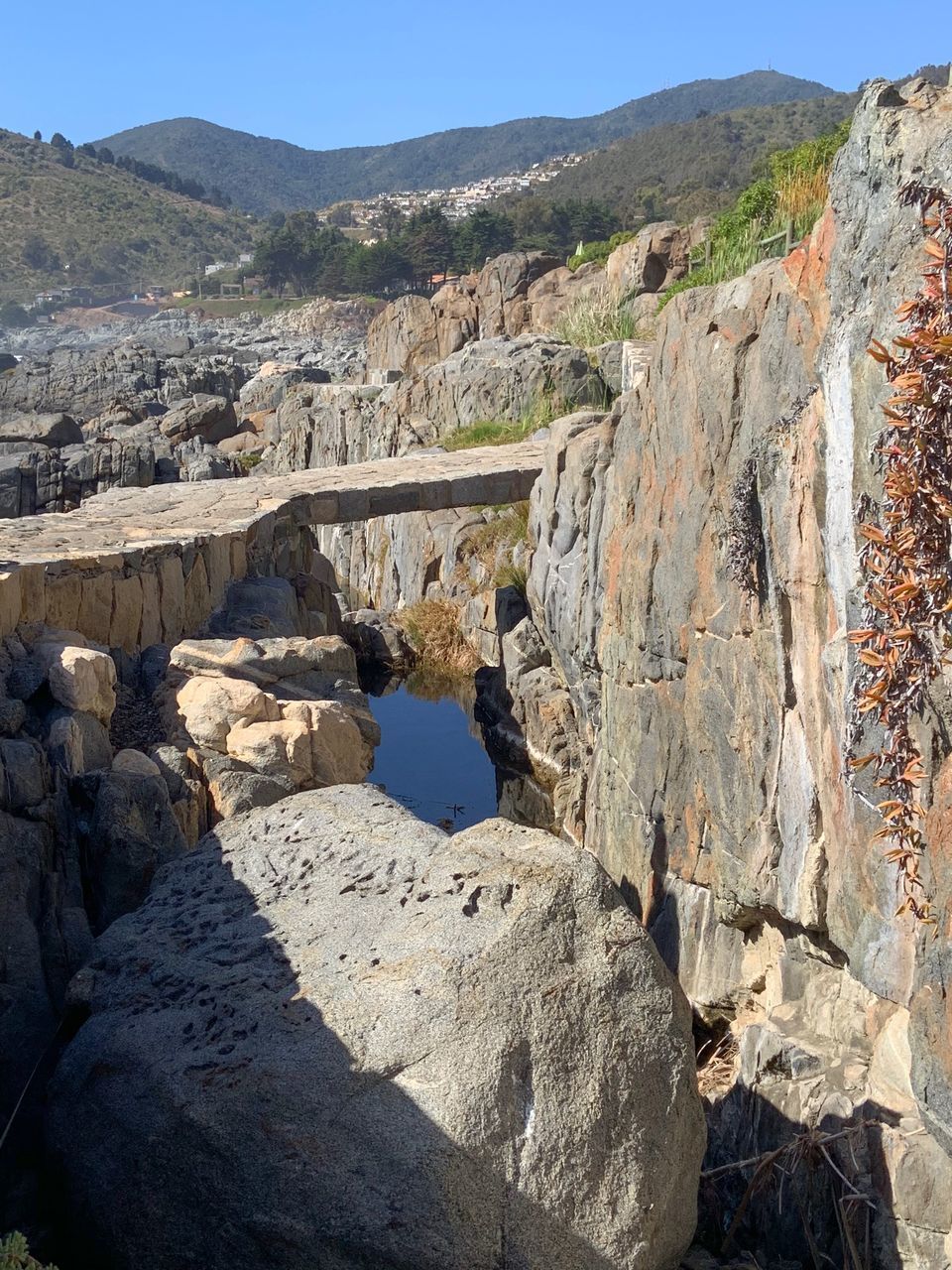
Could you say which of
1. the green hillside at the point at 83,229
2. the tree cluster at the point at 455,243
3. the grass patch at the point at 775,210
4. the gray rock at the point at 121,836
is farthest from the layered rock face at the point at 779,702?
the green hillside at the point at 83,229

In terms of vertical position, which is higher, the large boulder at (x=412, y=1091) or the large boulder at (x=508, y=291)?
the large boulder at (x=508, y=291)

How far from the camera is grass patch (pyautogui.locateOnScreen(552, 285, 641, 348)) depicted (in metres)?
18.6

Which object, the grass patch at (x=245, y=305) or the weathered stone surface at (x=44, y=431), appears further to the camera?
the grass patch at (x=245, y=305)

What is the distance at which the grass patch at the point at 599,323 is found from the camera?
1861cm

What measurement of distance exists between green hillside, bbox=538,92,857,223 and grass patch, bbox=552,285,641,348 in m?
42.0

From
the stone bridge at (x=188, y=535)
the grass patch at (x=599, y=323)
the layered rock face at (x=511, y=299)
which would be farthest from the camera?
the layered rock face at (x=511, y=299)

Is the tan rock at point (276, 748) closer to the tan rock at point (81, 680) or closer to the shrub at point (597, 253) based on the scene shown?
the tan rock at point (81, 680)

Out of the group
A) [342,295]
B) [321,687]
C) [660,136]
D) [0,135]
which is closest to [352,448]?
[321,687]

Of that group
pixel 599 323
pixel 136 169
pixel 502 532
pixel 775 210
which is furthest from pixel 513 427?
pixel 136 169

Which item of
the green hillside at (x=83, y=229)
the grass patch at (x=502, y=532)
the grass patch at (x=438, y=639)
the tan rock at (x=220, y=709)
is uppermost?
A: the green hillside at (x=83, y=229)

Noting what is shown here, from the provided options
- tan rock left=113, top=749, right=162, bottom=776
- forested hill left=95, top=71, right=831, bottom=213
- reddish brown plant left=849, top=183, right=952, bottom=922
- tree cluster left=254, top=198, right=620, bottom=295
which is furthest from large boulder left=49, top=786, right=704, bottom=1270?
forested hill left=95, top=71, right=831, bottom=213

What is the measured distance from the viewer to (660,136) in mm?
83562

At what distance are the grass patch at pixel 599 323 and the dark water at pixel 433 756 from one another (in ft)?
20.5

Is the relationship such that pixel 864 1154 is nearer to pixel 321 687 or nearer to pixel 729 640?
pixel 729 640
